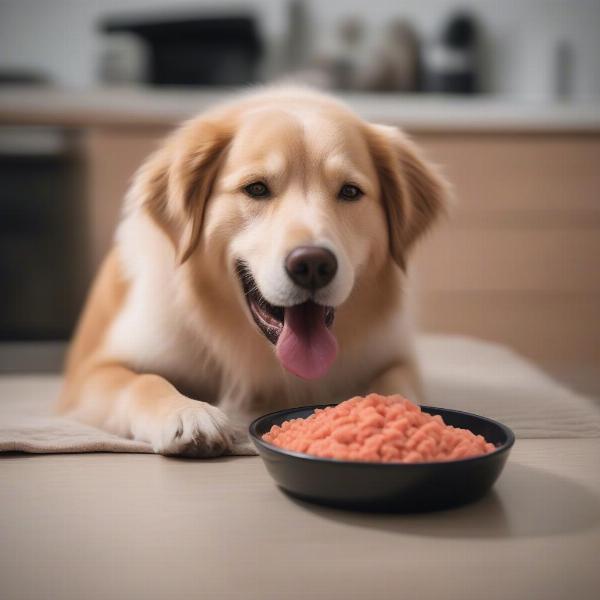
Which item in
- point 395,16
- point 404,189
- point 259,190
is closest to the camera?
point 259,190

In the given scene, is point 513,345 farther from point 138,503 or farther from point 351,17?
point 138,503

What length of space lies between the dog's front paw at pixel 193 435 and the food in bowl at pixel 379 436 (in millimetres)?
155

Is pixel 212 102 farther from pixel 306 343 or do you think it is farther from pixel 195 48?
pixel 306 343

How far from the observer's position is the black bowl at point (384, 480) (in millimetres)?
770

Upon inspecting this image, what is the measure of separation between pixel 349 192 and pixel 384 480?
2.14 ft

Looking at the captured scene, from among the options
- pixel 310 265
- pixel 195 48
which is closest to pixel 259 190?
pixel 310 265

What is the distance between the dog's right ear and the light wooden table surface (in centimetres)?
50

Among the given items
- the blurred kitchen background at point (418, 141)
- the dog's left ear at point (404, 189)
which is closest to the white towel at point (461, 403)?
the dog's left ear at point (404, 189)

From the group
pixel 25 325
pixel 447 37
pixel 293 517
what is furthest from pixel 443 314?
pixel 293 517

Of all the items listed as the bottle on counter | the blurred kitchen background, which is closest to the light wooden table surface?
the blurred kitchen background

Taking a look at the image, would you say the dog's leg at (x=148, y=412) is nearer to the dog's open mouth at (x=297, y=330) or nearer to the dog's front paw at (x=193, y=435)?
the dog's front paw at (x=193, y=435)

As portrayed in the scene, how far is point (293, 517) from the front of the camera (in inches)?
32.1

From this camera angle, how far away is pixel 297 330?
4.07 feet

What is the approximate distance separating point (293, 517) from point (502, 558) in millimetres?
224
